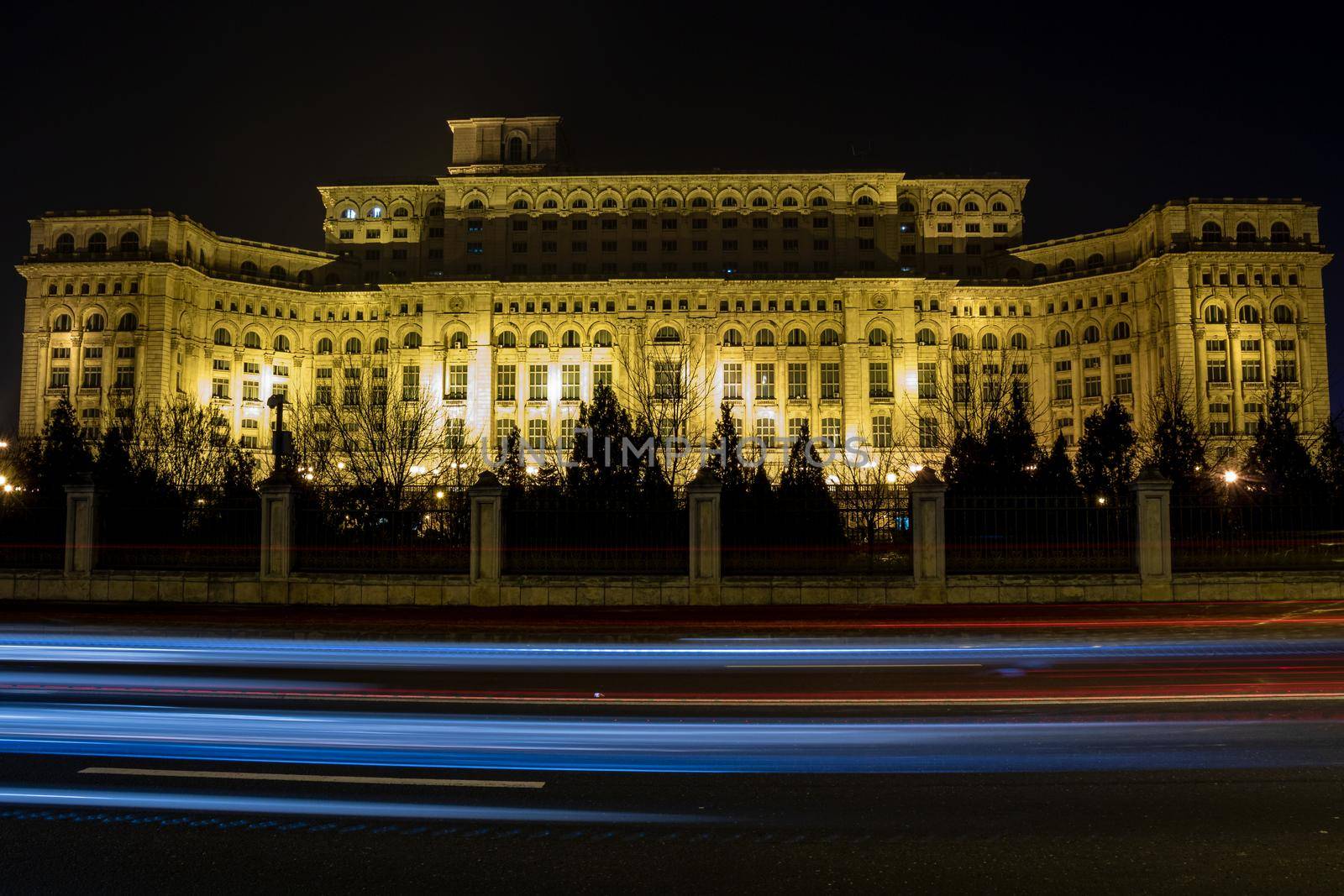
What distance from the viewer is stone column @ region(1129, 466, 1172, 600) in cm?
1823

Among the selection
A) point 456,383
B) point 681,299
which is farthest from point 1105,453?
point 456,383

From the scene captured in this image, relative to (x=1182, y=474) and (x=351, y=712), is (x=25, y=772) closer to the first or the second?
(x=351, y=712)

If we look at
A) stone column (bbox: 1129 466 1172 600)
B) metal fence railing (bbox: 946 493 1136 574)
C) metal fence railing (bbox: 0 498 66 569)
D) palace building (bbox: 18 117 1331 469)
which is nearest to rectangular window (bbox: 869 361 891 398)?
palace building (bbox: 18 117 1331 469)

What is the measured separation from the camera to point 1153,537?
18391 mm

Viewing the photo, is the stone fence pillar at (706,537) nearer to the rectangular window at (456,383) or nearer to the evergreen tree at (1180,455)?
the evergreen tree at (1180,455)

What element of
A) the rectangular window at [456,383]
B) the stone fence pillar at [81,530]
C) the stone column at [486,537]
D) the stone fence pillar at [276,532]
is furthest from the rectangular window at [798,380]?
the stone fence pillar at [81,530]

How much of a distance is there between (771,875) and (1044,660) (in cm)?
739

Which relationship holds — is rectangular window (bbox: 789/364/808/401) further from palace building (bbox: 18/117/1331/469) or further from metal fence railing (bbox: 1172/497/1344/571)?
metal fence railing (bbox: 1172/497/1344/571)

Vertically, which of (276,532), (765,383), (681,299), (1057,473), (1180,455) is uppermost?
(681,299)

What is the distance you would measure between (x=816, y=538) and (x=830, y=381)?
66.8m

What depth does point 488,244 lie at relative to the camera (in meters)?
88.2

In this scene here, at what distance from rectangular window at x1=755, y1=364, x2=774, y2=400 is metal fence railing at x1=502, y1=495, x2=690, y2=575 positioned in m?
65.5

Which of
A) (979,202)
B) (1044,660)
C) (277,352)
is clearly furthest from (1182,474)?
(277,352)

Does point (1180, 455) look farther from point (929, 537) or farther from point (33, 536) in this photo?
point (33, 536)
